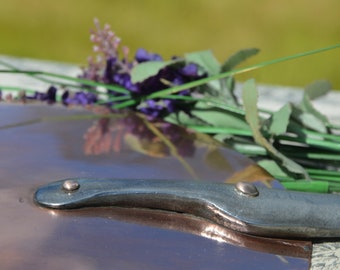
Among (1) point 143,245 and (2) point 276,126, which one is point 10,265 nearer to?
(1) point 143,245

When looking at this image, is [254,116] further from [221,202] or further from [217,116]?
[221,202]

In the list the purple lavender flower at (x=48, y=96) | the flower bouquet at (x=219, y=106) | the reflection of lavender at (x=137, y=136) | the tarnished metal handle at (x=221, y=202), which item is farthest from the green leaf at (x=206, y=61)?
the tarnished metal handle at (x=221, y=202)

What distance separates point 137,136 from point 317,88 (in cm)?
40

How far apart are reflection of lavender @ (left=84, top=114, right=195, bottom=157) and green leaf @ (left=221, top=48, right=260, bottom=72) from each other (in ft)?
0.50

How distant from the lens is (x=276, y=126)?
118 centimetres

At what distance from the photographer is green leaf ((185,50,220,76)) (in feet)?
4.57

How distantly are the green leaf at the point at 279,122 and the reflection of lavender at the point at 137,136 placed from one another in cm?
12

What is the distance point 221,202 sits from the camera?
869 millimetres

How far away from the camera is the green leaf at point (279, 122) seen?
3.83 feet

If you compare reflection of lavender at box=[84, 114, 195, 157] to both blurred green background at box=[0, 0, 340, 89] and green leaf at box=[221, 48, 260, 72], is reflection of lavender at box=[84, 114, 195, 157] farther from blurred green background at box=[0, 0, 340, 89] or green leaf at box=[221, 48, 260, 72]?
blurred green background at box=[0, 0, 340, 89]

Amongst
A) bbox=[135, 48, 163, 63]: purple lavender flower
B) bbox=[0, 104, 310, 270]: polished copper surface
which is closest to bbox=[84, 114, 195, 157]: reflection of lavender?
bbox=[0, 104, 310, 270]: polished copper surface

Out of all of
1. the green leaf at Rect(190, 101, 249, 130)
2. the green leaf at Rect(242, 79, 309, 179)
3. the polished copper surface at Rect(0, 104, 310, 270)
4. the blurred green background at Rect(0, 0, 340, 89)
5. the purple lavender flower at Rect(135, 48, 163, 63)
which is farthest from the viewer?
the blurred green background at Rect(0, 0, 340, 89)

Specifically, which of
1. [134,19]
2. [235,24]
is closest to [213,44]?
[235,24]

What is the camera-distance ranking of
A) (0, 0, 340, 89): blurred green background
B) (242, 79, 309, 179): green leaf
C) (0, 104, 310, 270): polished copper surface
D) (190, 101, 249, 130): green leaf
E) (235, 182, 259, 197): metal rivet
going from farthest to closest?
(0, 0, 340, 89): blurred green background < (190, 101, 249, 130): green leaf < (242, 79, 309, 179): green leaf < (235, 182, 259, 197): metal rivet < (0, 104, 310, 270): polished copper surface
